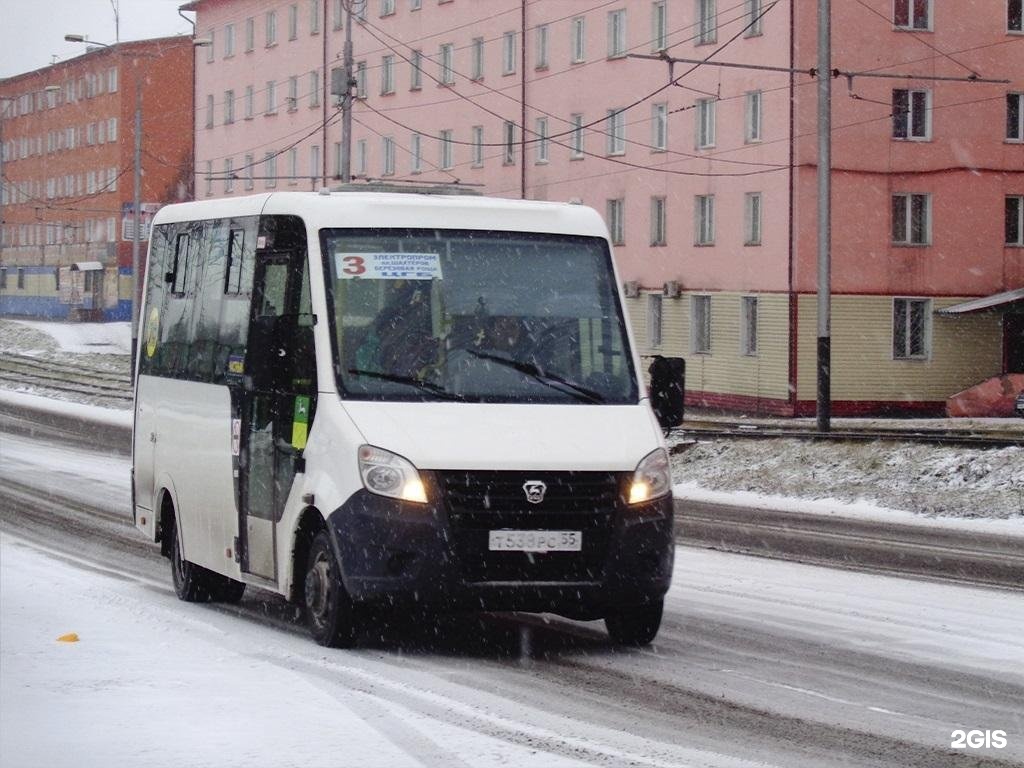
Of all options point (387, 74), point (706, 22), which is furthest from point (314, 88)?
point (706, 22)

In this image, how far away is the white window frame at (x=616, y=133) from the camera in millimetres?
53500

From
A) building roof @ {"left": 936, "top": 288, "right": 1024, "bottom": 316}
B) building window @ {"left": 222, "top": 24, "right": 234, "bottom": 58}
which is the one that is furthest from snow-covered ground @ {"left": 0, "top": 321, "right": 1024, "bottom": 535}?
building window @ {"left": 222, "top": 24, "right": 234, "bottom": 58}

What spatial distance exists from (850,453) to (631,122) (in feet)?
95.9

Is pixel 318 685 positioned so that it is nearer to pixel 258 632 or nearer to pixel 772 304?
pixel 258 632

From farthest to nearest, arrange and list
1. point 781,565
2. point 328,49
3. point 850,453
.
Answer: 1. point 328,49
2. point 850,453
3. point 781,565

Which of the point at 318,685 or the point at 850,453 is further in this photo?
the point at 850,453

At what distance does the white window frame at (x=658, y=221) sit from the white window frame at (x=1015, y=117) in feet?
29.7

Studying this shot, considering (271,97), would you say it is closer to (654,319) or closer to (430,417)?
(654,319)

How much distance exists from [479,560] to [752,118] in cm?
3871

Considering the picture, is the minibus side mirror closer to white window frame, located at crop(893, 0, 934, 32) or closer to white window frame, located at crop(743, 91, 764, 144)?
white window frame, located at crop(743, 91, 764, 144)

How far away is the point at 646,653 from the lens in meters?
10.2

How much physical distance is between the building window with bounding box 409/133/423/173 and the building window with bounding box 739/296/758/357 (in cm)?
2022

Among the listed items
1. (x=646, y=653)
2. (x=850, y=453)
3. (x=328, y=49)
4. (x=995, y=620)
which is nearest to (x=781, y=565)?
(x=995, y=620)

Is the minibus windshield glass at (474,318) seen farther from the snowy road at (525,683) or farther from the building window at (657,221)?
the building window at (657,221)
